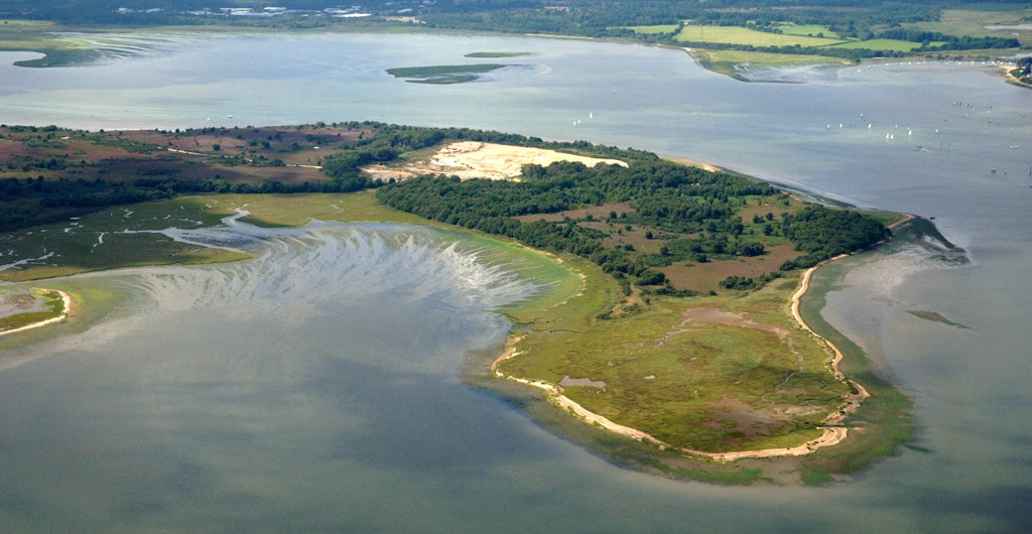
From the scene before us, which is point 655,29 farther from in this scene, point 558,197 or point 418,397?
point 418,397

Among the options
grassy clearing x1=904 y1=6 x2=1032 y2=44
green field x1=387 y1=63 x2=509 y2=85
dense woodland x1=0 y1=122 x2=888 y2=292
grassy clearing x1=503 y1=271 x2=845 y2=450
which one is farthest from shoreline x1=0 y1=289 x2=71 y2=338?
grassy clearing x1=904 y1=6 x2=1032 y2=44

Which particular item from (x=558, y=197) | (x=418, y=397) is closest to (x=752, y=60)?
(x=558, y=197)

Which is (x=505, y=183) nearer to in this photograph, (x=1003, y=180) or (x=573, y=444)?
(x=1003, y=180)

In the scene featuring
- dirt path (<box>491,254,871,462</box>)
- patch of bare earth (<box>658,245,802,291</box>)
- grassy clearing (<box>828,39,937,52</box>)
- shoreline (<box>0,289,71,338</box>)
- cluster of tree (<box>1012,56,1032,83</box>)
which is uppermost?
grassy clearing (<box>828,39,937,52</box>)

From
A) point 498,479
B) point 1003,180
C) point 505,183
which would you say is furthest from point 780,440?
point 1003,180

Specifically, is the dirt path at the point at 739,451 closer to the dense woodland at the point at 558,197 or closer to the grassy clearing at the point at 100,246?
the dense woodland at the point at 558,197

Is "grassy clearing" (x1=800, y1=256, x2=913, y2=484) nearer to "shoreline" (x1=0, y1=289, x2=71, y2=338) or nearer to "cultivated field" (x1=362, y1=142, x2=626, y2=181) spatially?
"shoreline" (x1=0, y1=289, x2=71, y2=338)
